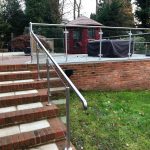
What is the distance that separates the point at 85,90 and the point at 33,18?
16513mm

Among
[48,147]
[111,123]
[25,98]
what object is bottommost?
[111,123]

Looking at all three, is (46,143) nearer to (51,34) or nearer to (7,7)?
(51,34)

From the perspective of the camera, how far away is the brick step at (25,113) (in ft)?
13.1

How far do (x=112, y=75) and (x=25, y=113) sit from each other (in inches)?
158

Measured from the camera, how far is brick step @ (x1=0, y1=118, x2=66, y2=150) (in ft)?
11.6

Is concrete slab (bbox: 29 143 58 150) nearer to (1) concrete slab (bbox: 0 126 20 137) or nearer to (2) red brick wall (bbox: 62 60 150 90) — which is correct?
(1) concrete slab (bbox: 0 126 20 137)

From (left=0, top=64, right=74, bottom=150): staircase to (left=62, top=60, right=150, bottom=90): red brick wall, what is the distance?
6.42 feet

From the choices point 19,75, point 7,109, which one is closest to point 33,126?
point 7,109

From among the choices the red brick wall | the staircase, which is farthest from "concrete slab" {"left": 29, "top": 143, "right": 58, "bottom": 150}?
the red brick wall

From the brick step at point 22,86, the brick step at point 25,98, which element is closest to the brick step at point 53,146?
the brick step at point 25,98

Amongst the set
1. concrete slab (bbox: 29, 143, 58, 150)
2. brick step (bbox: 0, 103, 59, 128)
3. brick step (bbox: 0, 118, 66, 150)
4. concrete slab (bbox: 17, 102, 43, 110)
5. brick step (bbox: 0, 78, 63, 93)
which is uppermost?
brick step (bbox: 0, 78, 63, 93)

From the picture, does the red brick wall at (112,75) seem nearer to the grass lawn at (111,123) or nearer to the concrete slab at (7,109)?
the grass lawn at (111,123)

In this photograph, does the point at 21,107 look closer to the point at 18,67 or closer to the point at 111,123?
the point at 18,67

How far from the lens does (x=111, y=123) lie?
526cm
